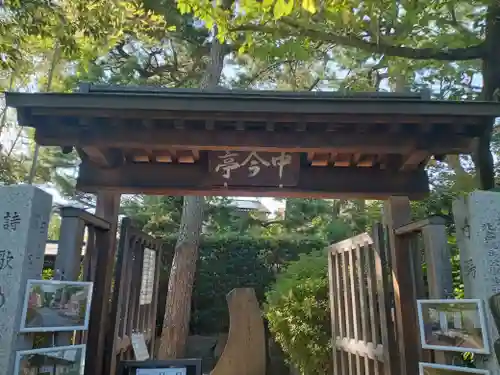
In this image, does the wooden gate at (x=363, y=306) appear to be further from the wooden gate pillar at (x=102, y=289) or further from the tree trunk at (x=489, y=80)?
the wooden gate pillar at (x=102, y=289)

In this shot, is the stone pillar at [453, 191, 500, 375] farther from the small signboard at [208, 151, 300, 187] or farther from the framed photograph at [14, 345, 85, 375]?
the framed photograph at [14, 345, 85, 375]

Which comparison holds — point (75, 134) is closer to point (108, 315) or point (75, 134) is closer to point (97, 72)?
point (108, 315)

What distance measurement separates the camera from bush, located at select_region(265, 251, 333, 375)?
21.4ft

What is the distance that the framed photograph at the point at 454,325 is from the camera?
2.67 m

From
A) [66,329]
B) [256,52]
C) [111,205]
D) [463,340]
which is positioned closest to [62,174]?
[256,52]

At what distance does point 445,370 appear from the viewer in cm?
285

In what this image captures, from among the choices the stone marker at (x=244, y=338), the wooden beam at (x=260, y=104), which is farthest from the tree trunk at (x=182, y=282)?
the wooden beam at (x=260, y=104)

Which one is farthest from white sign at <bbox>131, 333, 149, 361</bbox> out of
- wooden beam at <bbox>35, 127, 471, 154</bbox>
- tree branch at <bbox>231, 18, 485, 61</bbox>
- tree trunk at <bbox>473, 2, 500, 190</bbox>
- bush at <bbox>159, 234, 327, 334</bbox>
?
bush at <bbox>159, 234, 327, 334</bbox>

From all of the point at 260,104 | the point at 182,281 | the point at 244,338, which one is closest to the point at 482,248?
the point at 260,104

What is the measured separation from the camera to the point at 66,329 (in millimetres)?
3020

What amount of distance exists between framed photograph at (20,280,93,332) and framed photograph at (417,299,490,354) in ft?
8.45

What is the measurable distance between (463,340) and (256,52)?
4776mm

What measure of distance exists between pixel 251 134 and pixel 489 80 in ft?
12.1

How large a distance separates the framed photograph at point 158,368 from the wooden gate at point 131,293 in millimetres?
160
